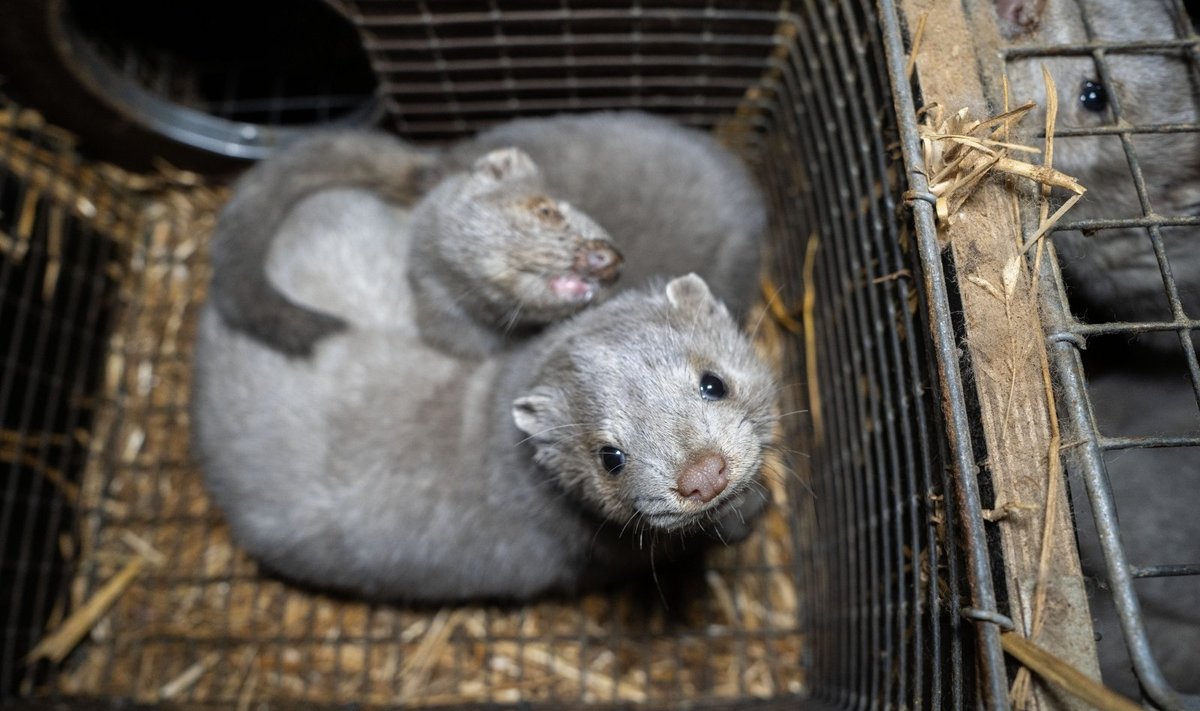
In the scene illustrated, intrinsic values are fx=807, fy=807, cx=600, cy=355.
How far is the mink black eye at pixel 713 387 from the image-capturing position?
6.87 feet

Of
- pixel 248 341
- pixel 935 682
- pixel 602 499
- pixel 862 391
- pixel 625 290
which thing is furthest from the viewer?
pixel 248 341

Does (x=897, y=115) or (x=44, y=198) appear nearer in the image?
(x=897, y=115)

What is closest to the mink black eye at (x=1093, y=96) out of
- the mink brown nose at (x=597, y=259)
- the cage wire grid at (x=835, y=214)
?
the cage wire grid at (x=835, y=214)

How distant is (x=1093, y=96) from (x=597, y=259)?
57.4 inches

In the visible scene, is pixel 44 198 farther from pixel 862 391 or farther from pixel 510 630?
pixel 862 391

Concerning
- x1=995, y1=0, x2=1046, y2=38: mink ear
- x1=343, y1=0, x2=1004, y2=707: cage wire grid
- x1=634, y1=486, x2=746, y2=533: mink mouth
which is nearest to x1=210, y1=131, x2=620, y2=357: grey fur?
x1=343, y1=0, x2=1004, y2=707: cage wire grid

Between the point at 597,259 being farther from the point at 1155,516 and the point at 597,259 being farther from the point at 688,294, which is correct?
the point at 1155,516

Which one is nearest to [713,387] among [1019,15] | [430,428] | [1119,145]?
[430,428]

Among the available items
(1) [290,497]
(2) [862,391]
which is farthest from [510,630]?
(2) [862,391]

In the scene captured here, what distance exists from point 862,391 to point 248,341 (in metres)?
2.05

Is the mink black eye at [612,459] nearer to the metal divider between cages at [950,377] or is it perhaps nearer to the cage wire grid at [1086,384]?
the metal divider between cages at [950,377]

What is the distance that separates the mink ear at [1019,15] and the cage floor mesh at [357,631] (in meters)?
1.74

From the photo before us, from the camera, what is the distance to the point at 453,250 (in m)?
2.74

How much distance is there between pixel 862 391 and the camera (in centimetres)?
240
